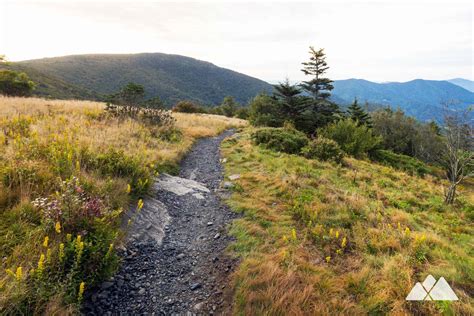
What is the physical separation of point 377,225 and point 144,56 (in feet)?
649

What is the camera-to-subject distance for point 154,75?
143 meters

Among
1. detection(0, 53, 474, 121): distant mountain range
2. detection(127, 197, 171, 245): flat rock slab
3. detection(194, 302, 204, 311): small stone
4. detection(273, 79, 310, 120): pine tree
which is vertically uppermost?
detection(0, 53, 474, 121): distant mountain range

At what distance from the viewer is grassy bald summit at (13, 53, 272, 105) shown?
347 feet

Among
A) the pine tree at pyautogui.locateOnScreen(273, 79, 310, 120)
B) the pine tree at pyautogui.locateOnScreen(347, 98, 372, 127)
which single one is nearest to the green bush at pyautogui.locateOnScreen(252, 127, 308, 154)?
the pine tree at pyautogui.locateOnScreen(273, 79, 310, 120)

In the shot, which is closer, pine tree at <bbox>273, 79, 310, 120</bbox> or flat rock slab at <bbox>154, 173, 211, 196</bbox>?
flat rock slab at <bbox>154, 173, 211, 196</bbox>

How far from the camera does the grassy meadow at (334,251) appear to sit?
297 centimetres

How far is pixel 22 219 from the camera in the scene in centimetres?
319

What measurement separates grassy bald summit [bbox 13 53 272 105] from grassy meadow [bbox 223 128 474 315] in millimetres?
84710

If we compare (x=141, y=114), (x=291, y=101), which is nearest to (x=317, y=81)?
(x=291, y=101)

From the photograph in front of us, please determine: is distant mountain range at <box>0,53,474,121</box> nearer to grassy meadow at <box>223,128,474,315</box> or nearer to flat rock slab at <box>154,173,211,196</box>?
grassy meadow at <box>223,128,474,315</box>

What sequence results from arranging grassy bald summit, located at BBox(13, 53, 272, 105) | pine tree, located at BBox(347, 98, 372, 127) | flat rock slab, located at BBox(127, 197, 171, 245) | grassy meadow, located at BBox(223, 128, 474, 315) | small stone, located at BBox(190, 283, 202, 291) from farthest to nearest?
1. grassy bald summit, located at BBox(13, 53, 272, 105)
2. pine tree, located at BBox(347, 98, 372, 127)
3. flat rock slab, located at BBox(127, 197, 171, 245)
4. small stone, located at BBox(190, 283, 202, 291)
5. grassy meadow, located at BBox(223, 128, 474, 315)
